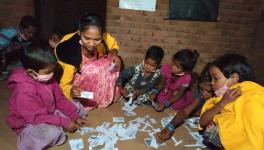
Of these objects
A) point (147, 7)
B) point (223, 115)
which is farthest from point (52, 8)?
point (223, 115)

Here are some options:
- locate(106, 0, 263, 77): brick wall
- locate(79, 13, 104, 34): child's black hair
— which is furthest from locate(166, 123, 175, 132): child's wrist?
locate(106, 0, 263, 77): brick wall

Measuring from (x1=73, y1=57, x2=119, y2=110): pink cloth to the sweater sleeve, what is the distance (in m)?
0.87

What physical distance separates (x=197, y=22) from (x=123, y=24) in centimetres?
140

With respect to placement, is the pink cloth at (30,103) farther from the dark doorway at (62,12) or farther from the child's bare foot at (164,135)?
the dark doorway at (62,12)

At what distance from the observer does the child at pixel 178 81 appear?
4414 mm

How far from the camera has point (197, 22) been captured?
216 inches

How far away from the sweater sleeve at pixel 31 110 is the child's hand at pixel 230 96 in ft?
6.48

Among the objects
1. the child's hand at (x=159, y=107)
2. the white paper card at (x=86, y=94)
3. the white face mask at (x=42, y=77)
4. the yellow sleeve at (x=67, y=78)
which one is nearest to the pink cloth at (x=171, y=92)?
the child's hand at (x=159, y=107)

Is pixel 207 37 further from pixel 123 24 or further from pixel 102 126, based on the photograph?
pixel 102 126

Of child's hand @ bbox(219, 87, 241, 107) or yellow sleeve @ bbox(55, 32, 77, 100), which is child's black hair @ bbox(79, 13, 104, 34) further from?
child's hand @ bbox(219, 87, 241, 107)

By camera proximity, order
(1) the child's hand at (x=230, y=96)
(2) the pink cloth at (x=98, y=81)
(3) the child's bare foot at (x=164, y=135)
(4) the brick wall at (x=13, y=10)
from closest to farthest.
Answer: (1) the child's hand at (x=230, y=96) → (3) the child's bare foot at (x=164, y=135) → (2) the pink cloth at (x=98, y=81) → (4) the brick wall at (x=13, y=10)

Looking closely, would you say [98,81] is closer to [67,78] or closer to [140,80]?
[67,78]

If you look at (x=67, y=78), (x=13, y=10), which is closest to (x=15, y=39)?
(x=13, y=10)

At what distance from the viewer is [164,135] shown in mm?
3820
